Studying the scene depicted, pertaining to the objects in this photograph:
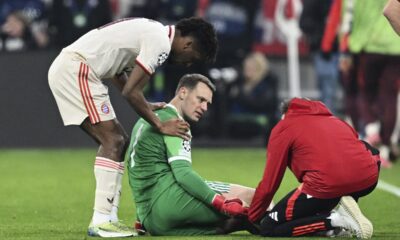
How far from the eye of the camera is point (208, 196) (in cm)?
919

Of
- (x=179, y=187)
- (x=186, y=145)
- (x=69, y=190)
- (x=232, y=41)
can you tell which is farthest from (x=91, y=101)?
(x=232, y=41)

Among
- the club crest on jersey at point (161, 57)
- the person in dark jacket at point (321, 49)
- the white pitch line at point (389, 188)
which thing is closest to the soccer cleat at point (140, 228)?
the club crest on jersey at point (161, 57)

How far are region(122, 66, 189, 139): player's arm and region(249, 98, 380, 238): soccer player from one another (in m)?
0.65

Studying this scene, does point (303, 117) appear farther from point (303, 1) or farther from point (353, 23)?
point (303, 1)

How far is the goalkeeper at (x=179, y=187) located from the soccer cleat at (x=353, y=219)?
26.5 inches

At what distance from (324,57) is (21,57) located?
4441mm

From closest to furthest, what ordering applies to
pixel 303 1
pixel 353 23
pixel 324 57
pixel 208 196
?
pixel 208 196
pixel 353 23
pixel 324 57
pixel 303 1

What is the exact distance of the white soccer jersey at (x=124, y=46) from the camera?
9266 millimetres

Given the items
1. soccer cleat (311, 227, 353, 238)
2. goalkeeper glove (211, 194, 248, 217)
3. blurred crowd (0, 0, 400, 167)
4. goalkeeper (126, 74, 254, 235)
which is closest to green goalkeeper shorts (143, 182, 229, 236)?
goalkeeper (126, 74, 254, 235)

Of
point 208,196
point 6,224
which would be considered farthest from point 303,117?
point 6,224

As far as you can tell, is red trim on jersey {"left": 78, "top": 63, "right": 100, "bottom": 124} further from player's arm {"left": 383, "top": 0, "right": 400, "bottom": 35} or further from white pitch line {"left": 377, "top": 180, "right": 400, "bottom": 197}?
white pitch line {"left": 377, "top": 180, "right": 400, "bottom": 197}

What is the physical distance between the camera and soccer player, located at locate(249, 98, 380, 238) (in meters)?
9.15

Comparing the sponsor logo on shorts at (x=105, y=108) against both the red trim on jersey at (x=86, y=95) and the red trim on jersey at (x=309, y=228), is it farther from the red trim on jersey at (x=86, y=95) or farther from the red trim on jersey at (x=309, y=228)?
the red trim on jersey at (x=309, y=228)

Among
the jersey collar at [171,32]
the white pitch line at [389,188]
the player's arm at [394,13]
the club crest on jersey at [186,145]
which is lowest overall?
the white pitch line at [389,188]
